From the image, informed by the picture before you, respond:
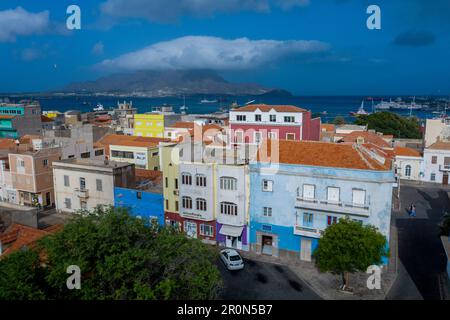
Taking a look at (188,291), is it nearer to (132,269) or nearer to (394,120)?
(132,269)

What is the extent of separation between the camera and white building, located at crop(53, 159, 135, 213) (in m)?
41.4

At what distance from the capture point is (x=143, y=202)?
128 feet

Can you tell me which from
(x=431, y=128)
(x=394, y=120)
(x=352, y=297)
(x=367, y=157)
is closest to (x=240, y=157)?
(x=367, y=157)

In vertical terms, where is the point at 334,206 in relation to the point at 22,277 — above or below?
A: below

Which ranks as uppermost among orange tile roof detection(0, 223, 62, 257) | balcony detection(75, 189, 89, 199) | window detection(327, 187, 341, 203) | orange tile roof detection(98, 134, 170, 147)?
orange tile roof detection(98, 134, 170, 147)

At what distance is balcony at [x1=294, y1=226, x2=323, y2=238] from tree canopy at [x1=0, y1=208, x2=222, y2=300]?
1411 centimetres

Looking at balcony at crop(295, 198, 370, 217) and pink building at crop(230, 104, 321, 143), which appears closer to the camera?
balcony at crop(295, 198, 370, 217)

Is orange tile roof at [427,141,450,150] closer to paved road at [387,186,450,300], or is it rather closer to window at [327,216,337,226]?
paved road at [387,186,450,300]

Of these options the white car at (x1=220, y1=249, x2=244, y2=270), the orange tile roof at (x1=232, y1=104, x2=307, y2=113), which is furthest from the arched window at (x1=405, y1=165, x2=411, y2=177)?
the white car at (x1=220, y1=249, x2=244, y2=270)

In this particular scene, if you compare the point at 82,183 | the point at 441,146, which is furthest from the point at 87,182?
the point at 441,146

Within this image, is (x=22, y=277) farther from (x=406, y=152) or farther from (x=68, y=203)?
(x=406, y=152)

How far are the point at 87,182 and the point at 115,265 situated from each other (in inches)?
1093

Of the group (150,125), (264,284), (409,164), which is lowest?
(264,284)
